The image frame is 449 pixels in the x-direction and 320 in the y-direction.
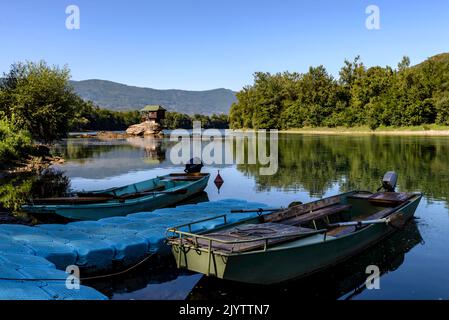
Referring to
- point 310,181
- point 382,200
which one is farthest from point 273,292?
point 310,181

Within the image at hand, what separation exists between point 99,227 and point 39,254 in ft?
13.0

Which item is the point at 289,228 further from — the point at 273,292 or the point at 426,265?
the point at 426,265

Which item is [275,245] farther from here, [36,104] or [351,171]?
[36,104]

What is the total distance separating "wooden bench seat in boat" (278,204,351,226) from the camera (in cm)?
1650

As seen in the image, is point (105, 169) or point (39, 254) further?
point (105, 169)

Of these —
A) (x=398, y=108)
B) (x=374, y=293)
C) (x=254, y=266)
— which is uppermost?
(x=398, y=108)

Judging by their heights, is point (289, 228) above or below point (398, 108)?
below

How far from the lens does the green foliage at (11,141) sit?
4441 centimetres

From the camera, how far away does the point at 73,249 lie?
13.6m

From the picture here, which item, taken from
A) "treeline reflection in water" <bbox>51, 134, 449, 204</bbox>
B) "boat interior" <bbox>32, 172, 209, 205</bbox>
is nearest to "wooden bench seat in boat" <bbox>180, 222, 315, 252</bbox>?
"boat interior" <bbox>32, 172, 209, 205</bbox>

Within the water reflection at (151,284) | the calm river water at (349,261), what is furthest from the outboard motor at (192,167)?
the water reflection at (151,284)

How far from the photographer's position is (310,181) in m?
36.4

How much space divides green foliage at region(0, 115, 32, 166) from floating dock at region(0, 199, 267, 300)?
32624mm

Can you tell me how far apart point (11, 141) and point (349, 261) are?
42.7 meters
